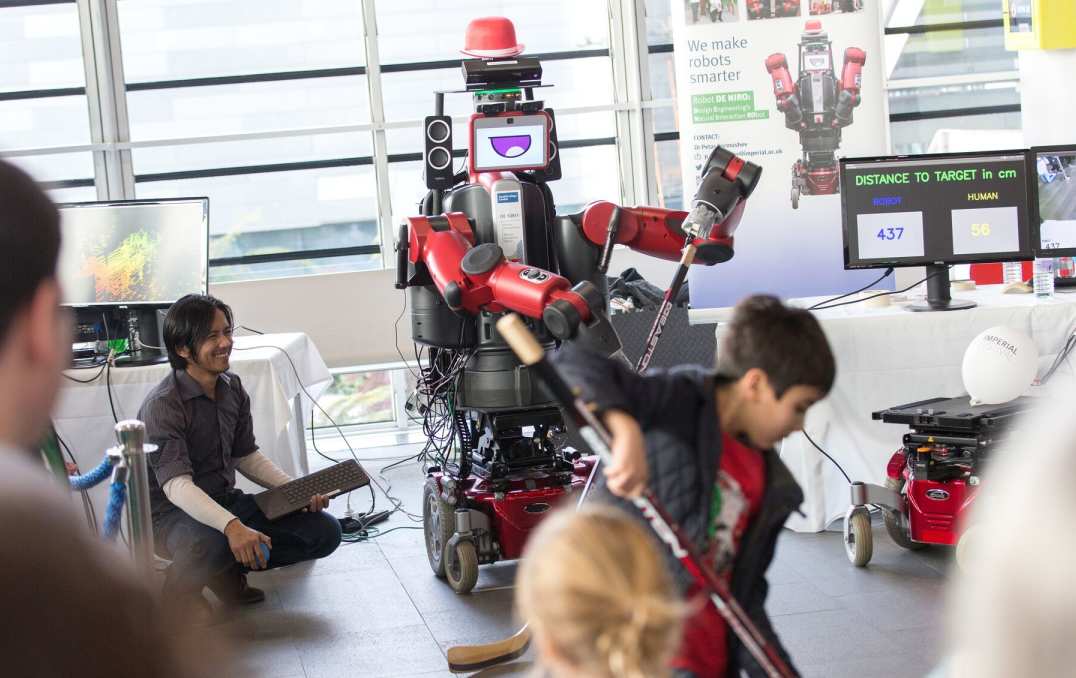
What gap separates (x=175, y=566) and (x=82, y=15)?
5.13m

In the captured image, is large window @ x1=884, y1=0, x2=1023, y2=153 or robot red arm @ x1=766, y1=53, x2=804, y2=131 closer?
robot red arm @ x1=766, y1=53, x2=804, y2=131

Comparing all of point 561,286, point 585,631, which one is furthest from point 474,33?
point 585,631

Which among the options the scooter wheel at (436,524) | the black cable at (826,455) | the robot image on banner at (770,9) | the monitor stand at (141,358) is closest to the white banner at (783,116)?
the robot image on banner at (770,9)

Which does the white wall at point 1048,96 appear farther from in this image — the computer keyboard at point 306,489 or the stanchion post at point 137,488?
the stanchion post at point 137,488

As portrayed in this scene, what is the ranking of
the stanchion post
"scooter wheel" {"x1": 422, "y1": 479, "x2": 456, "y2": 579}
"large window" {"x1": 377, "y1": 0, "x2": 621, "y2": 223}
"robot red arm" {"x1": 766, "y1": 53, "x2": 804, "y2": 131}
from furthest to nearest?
"large window" {"x1": 377, "y1": 0, "x2": 621, "y2": 223}, "robot red arm" {"x1": 766, "y1": 53, "x2": 804, "y2": 131}, "scooter wheel" {"x1": 422, "y1": 479, "x2": 456, "y2": 579}, the stanchion post

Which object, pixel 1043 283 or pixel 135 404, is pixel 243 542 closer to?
pixel 135 404

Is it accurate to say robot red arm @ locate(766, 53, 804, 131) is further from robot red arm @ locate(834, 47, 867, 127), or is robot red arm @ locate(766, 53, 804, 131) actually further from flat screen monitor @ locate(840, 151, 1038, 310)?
flat screen monitor @ locate(840, 151, 1038, 310)

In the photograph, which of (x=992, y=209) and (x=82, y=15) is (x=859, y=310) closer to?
(x=992, y=209)

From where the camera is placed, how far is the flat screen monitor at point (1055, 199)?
4836mm

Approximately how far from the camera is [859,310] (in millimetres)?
4848

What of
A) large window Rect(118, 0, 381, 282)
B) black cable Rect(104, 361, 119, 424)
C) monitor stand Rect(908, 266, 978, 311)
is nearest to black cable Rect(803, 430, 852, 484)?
monitor stand Rect(908, 266, 978, 311)

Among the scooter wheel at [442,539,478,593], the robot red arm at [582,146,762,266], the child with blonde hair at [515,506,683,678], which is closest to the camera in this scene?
the child with blonde hair at [515,506,683,678]

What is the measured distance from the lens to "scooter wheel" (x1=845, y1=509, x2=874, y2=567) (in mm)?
4375

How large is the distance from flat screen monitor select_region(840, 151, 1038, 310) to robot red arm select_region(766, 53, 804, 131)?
4.11 feet
